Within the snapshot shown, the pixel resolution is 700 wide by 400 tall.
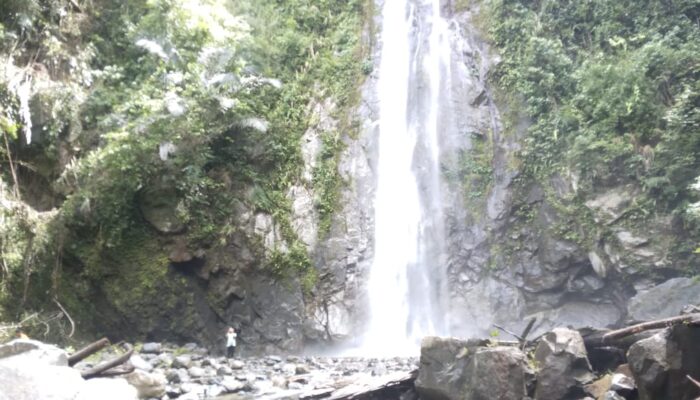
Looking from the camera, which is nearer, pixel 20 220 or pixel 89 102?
pixel 20 220

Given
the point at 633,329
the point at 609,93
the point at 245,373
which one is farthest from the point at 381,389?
the point at 609,93

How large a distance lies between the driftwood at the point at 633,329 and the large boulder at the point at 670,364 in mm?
79

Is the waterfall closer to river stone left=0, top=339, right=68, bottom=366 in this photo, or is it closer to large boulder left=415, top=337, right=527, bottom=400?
large boulder left=415, top=337, right=527, bottom=400

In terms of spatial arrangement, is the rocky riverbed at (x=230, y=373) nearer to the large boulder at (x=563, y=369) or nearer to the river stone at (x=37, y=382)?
the river stone at (x=37, y=382)

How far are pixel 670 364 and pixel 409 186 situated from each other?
401 inches

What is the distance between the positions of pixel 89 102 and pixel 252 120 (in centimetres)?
363

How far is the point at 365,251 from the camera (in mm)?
13836

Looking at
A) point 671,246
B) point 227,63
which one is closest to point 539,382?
point 671,246

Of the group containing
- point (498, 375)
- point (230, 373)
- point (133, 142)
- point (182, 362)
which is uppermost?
point (133, 142)

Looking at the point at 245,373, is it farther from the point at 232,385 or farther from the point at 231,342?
the point at 231,342

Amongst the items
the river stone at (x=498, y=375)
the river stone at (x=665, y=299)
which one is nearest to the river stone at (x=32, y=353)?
the river stone at (x=498, y=375)

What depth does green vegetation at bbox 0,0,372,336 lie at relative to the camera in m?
11.2

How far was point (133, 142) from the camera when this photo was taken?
37.2 ft

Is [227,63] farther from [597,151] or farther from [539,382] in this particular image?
[539,382]
